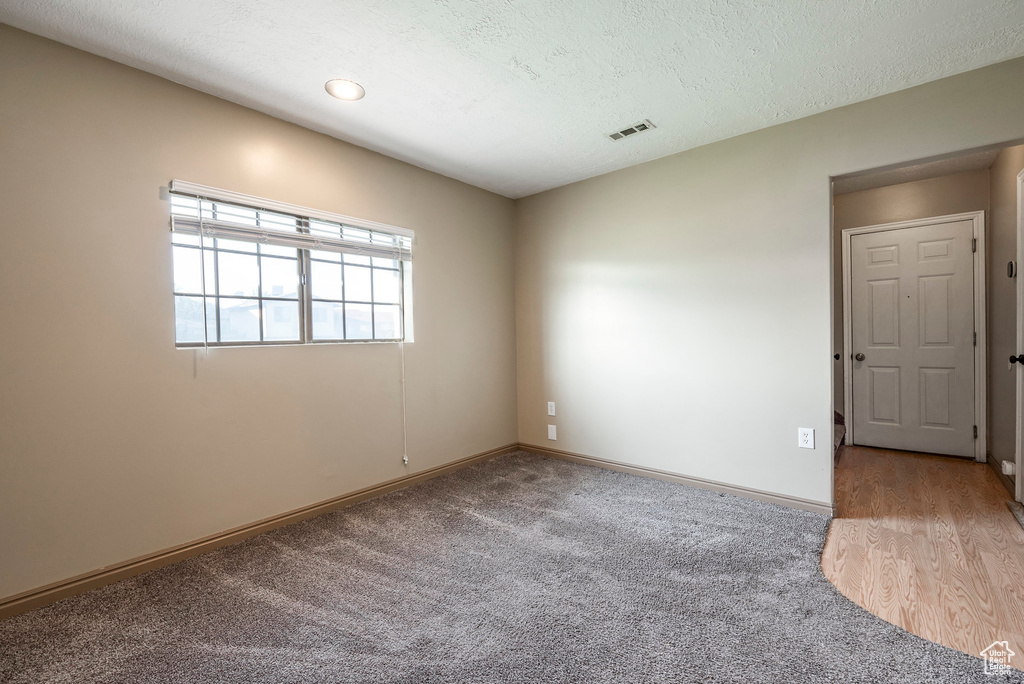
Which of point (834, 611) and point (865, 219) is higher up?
point (865, 219)

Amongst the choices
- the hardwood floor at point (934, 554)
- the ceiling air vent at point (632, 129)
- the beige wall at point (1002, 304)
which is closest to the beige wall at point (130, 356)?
the ceiling air vent at point (632, 129)

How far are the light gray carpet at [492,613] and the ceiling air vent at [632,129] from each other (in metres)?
2.36

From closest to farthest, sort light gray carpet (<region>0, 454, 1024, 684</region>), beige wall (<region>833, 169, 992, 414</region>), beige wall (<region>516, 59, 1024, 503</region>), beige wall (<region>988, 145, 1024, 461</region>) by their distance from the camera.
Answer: light gray carpet (<region>0, 454, 1024, 684</region>), beige wall (<region>516, 59, 1024, 503</region>), beige wall (<region>988, 145, 1024, 461</region>), beige wall (<region>833, 169, 992, 414</region>)

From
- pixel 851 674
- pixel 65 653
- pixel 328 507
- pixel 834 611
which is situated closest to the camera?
pixel 851 674

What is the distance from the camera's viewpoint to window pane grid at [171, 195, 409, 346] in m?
2.31

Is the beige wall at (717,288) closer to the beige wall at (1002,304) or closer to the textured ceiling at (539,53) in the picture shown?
the textured ceiling at (539,53)

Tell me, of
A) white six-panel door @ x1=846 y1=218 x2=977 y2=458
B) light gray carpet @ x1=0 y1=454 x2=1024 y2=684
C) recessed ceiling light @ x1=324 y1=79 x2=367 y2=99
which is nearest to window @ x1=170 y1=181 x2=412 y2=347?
recessed ceiling light @ x1=324 y1=79 x2=367 y2=99

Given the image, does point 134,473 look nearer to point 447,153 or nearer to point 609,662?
point 609,662

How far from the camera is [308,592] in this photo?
6.39 feet

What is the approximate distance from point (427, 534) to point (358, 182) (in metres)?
2.26

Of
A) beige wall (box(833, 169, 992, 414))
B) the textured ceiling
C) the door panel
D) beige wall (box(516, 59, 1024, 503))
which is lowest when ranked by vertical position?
the door panel

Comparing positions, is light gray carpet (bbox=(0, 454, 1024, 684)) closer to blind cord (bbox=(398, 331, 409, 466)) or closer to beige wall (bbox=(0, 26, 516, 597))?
beige wall (bbox=(0, 26, 516, 597))

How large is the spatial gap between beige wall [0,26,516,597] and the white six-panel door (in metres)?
4.40

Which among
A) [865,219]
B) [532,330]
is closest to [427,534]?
[532,330]
